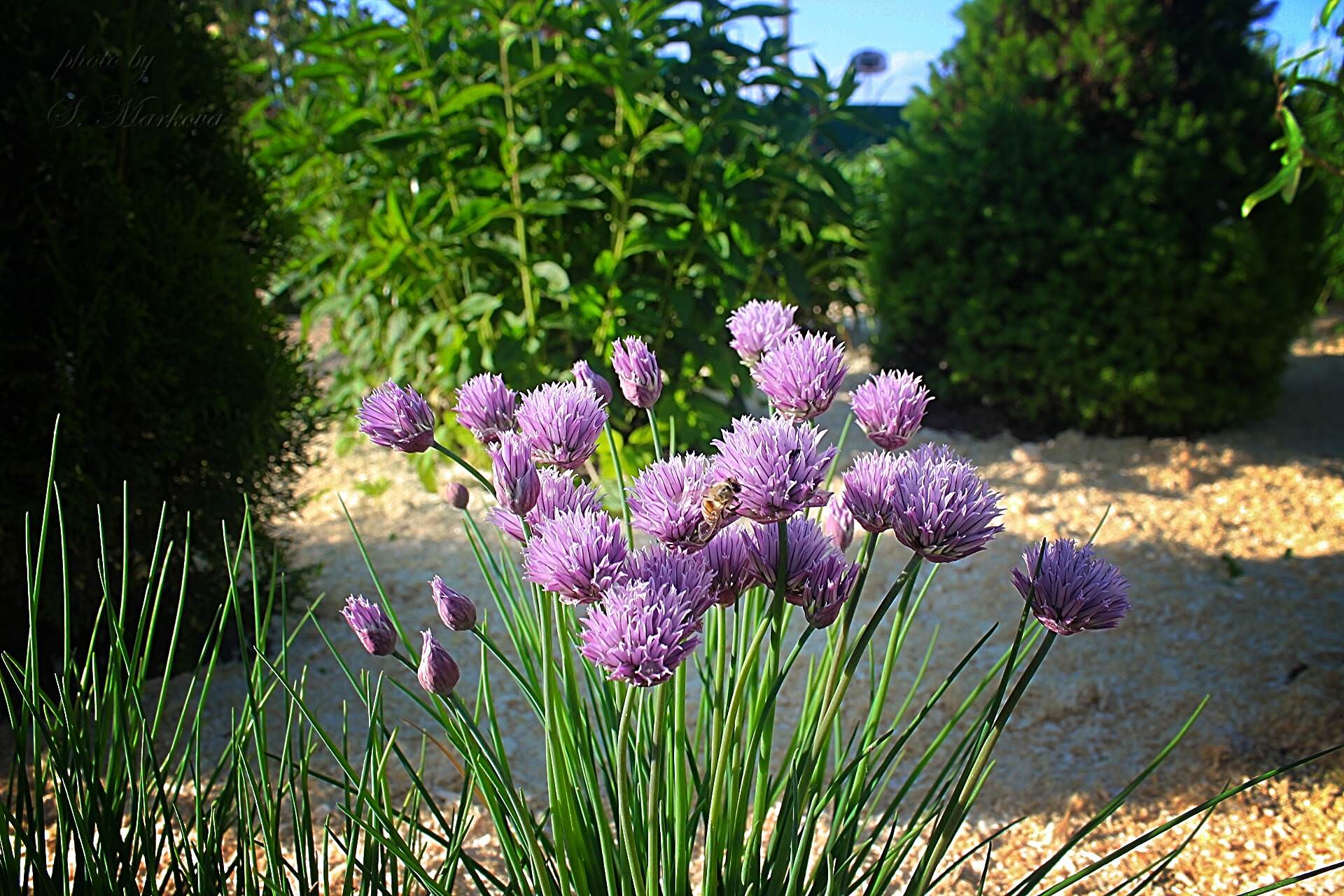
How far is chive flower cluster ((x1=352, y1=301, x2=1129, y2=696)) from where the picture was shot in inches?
33.0

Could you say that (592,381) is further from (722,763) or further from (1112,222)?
(1112,222)

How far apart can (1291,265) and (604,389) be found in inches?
189

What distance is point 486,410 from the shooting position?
1100mm

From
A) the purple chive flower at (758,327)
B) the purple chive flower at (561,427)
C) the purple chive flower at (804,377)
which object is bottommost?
the purple chive flower at (561,427)

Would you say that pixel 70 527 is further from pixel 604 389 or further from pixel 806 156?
pixel 806 156

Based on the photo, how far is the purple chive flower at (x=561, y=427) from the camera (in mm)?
974

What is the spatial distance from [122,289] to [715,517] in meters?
1.95

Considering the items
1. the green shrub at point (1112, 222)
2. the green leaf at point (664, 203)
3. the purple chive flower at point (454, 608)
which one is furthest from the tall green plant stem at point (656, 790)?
the green shrub at point (1112, 222)

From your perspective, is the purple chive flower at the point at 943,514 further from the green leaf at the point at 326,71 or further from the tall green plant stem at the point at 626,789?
the green leaf at the point at 326,71

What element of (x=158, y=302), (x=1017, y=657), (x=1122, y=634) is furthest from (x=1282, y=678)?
(x=158, y=302)

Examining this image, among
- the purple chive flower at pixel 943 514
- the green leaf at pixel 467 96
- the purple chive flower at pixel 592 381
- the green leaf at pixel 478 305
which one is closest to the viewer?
the purple chive flower at pixel 943 514

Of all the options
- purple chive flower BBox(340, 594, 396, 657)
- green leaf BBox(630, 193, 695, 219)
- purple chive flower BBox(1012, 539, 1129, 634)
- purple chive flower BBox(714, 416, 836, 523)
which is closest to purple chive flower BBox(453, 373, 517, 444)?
purple chive flower BBox(340, 594, 396, 657)

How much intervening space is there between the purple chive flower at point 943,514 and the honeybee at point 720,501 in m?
0.15

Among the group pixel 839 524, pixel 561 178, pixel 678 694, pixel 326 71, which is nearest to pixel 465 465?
pixel 678 694
